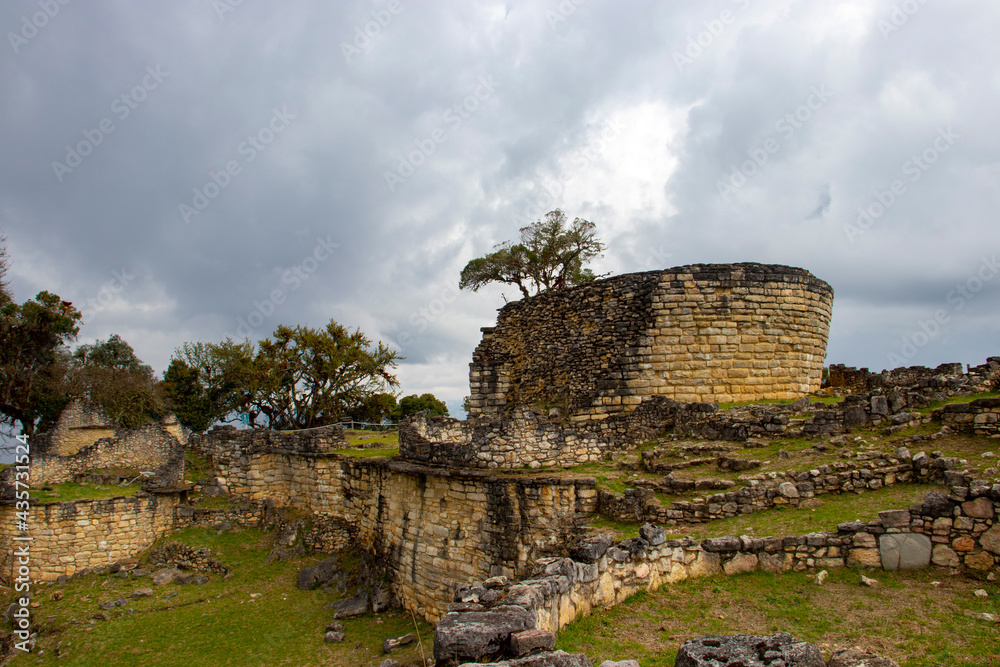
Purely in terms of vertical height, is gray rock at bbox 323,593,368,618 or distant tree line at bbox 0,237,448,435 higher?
distant tree line at bbox 0,237,448,435

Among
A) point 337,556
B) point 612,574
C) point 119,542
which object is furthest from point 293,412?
point 612,574

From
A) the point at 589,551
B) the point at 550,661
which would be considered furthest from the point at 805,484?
the point at 550,661

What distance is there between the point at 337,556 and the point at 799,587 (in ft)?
39.1

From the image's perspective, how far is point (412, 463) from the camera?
37.0 ft

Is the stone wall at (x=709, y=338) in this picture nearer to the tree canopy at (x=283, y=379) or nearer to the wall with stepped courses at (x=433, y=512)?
the wall with stepped courses at (x=433, y=512)

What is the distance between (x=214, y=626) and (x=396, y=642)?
15.2ft

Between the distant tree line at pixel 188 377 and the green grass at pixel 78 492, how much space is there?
34.7 feet

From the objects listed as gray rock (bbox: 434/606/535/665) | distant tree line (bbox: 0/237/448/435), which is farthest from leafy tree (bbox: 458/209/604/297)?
gray rock (bbox: 434/606/535/665)

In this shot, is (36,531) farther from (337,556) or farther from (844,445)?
(844,445)

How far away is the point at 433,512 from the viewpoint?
1074cm

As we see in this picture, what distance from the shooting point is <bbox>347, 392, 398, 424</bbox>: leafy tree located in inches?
1307

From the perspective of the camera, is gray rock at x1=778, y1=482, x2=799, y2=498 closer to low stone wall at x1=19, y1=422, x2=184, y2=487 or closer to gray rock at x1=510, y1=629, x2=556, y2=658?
gray rock at x1=510, y1=629, x2=556, y2=658

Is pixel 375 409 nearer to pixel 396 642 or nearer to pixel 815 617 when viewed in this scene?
pixel 396 642

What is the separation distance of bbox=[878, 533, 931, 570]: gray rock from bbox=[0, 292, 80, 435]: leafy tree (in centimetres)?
3176
